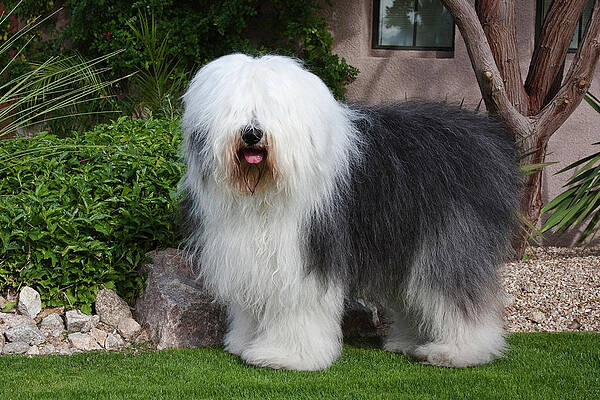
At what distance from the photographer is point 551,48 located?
6238 millimetres

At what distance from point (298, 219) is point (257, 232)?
8.5 inches

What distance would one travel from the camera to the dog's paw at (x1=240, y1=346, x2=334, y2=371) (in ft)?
13.8

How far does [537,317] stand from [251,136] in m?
2.77

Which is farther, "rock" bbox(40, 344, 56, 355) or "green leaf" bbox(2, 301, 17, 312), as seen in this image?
"green leaf" bbox(2, 301, 17, 312)

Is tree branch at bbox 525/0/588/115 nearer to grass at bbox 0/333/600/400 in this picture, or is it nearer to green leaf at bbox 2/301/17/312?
grass at bbox 0/333/600/400

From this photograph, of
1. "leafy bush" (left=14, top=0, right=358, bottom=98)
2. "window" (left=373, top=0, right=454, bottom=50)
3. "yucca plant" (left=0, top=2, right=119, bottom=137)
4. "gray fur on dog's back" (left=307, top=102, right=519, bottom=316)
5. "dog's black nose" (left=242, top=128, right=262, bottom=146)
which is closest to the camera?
"dog's black nose" (left=242, top=128, right=262, bottom=146)

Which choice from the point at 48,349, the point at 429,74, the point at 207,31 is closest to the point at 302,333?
the point at 48,349

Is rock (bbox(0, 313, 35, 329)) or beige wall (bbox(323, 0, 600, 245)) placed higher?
beige wall (bbox(323, 0, 600, 245))

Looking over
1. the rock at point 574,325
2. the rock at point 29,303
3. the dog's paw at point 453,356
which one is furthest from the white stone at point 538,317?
the rock at point 29,303

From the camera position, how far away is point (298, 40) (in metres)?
8.38

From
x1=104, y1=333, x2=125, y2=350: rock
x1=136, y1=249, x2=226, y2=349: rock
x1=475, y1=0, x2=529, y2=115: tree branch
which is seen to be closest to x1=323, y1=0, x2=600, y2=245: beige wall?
x1=475, y1=0, x2=529, y2=115: tree branch

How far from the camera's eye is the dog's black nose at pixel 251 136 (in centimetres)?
366

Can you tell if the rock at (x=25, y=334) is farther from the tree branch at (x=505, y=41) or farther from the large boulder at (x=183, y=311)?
the tree branch at (x=505, y=41)

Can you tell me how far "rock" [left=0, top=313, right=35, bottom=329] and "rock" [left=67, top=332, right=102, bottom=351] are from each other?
283 mm
